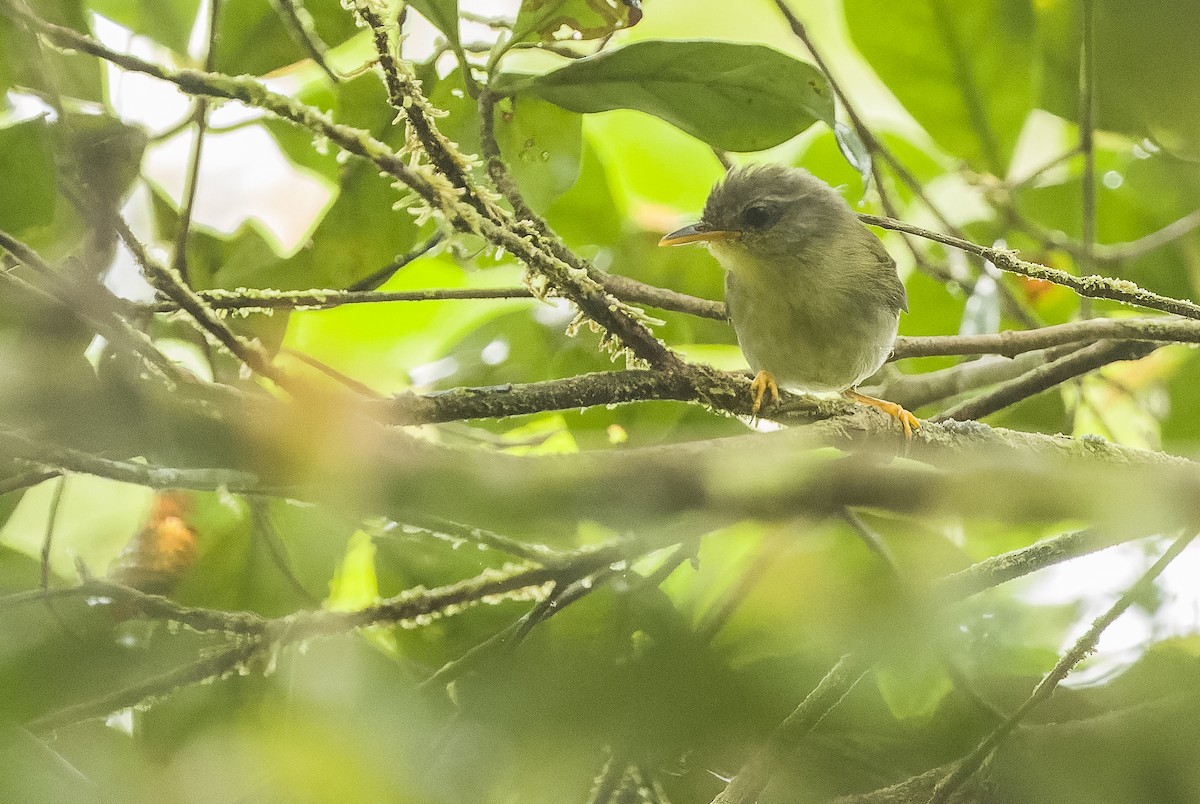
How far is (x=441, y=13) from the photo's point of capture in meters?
0.65

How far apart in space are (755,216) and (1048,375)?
35 cm

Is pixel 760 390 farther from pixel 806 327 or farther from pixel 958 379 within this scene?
pixel 806 327

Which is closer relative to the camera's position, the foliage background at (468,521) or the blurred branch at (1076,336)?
the foliage background at (468,521)

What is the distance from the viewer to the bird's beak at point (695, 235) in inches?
35.1

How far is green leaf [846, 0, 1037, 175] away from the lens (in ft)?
2.97

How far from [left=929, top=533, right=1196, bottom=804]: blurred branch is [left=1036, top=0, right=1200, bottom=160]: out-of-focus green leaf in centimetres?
45

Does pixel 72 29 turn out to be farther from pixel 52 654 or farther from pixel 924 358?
pixel 924 358

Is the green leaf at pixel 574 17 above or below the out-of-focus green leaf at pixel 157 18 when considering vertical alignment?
above

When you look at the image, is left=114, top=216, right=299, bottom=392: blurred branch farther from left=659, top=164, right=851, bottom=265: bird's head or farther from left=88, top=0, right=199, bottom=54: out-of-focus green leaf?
left=659, top=164, right=851, bottom=265: bird's head

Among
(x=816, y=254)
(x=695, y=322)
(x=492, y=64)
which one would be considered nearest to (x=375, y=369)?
(x=492, y=64)

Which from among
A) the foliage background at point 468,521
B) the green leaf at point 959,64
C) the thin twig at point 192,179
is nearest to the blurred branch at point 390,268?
the foliage background at point 468,521

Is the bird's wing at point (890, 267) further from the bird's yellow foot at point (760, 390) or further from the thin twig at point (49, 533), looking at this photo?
the thin twig at point (49, 533)

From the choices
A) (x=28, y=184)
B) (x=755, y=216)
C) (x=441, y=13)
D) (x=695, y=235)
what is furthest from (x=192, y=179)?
(x=755, y=216)

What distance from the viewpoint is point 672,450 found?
1.58 feet
